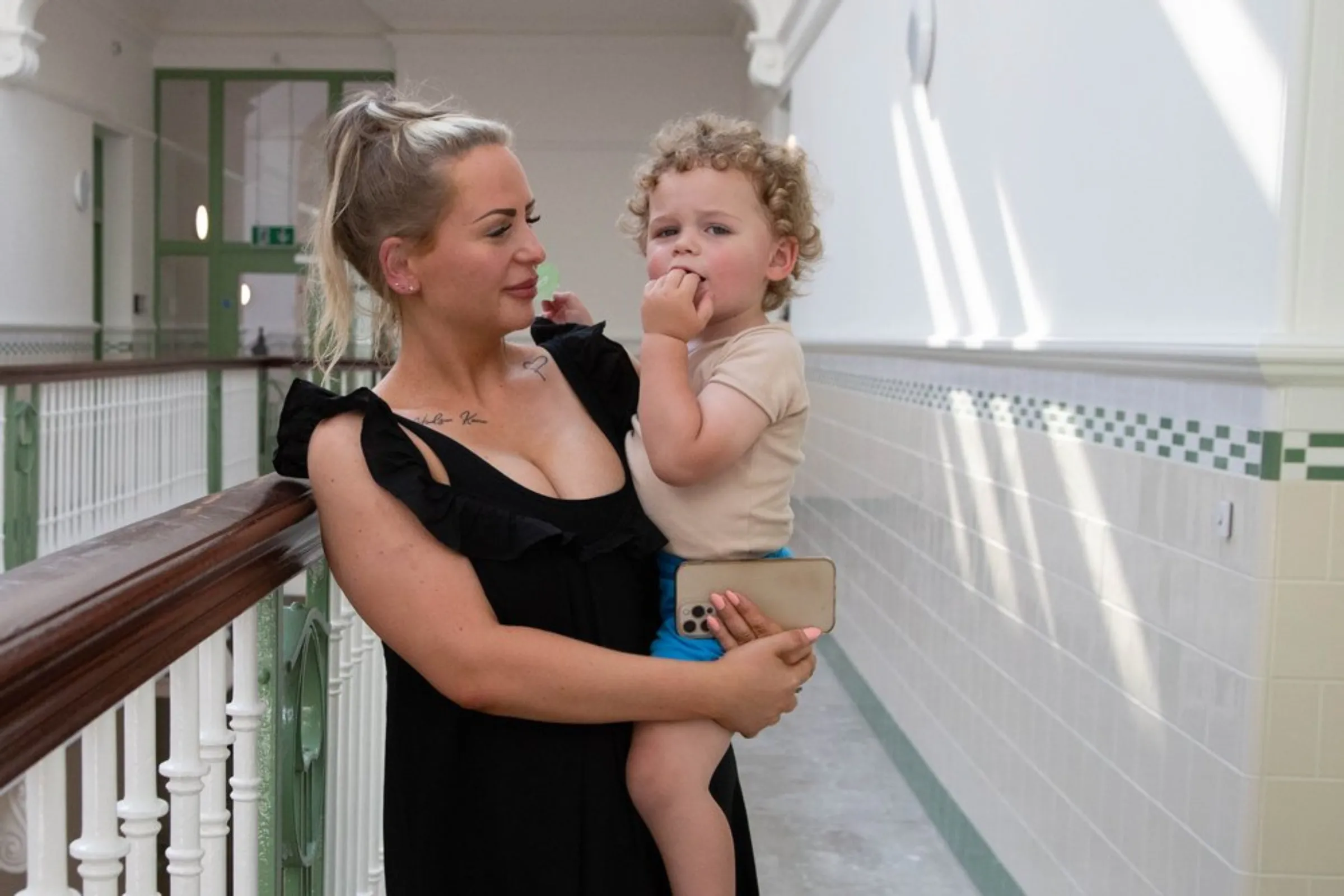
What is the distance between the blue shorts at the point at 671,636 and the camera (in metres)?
1.66

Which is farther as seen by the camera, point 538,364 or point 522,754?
point 538,364

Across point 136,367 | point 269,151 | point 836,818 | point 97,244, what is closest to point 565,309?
point 836,818

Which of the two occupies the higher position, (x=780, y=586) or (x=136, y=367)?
(x=136, y=367)

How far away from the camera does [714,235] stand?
6.09ft

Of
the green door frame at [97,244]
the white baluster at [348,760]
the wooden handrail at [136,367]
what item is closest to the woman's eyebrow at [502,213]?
the white baluster at [348,760]

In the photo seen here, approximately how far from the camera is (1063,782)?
9.40 ft

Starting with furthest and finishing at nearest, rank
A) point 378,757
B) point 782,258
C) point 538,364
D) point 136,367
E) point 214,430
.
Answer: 1. point 214,430
2. point 136,367
3. point 378,757
4. point 782,258
5. point 538,364

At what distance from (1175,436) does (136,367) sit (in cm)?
556

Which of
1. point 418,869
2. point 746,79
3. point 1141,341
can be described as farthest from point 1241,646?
point 746,79

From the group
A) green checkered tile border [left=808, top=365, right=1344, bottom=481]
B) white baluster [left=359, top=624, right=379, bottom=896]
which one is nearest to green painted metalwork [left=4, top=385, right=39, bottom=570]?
white baluster [left=359, top=624, right=379, bottom=896]

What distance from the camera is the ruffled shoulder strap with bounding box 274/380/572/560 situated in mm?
1486

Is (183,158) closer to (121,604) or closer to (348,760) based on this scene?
(348,760)

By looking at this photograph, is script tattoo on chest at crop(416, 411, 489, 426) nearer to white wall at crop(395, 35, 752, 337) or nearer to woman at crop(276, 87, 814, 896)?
woman at crop(276, 87, 814, 896)

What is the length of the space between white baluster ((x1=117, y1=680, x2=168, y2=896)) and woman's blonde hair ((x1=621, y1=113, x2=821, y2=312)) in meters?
1.00
